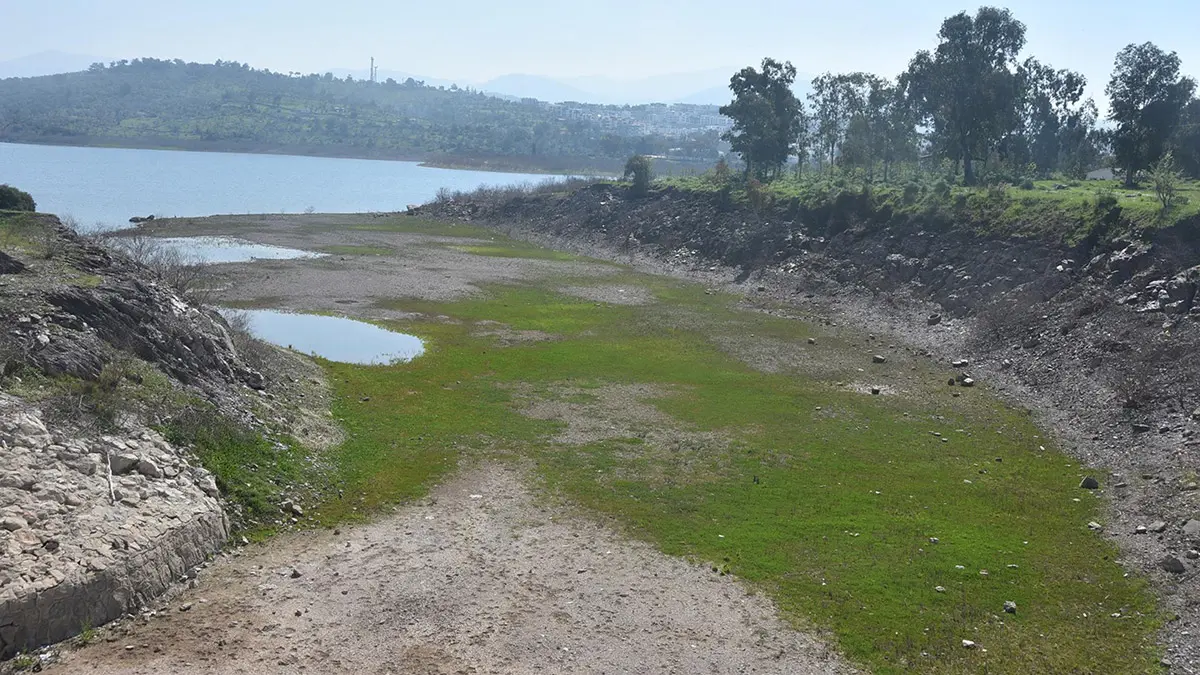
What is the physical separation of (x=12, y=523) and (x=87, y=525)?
1381 mm

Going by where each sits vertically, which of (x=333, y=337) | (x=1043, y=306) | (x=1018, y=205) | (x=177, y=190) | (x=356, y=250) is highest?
(x=1018, y=205)

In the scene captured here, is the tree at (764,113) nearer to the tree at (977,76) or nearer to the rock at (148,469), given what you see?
the tree at (977,76)

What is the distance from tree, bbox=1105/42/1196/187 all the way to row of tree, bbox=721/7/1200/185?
0.24 ft

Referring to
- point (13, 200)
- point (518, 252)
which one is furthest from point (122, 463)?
point (518, 252)

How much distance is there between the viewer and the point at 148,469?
72.3 ft

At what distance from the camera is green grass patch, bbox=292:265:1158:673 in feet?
65.7

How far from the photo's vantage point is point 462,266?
77750 millimetres

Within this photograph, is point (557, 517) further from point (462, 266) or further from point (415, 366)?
point (462, 266)

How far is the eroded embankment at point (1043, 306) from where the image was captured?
27.2m

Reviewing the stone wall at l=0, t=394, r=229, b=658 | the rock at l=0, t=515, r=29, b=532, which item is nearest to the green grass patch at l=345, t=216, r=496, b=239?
the stone wall at l=0, t=394, r=229, b=658

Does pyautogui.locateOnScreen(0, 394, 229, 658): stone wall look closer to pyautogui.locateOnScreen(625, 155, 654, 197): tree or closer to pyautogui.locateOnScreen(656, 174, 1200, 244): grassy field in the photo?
pyautogui.locateOnScreen(656, 174, 1200, 244): grassy field

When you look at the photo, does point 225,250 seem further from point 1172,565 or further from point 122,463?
point 1172,565

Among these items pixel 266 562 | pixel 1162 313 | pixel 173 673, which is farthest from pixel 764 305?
pixel 173 673

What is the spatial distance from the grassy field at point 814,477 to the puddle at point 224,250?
33264 millimetres
